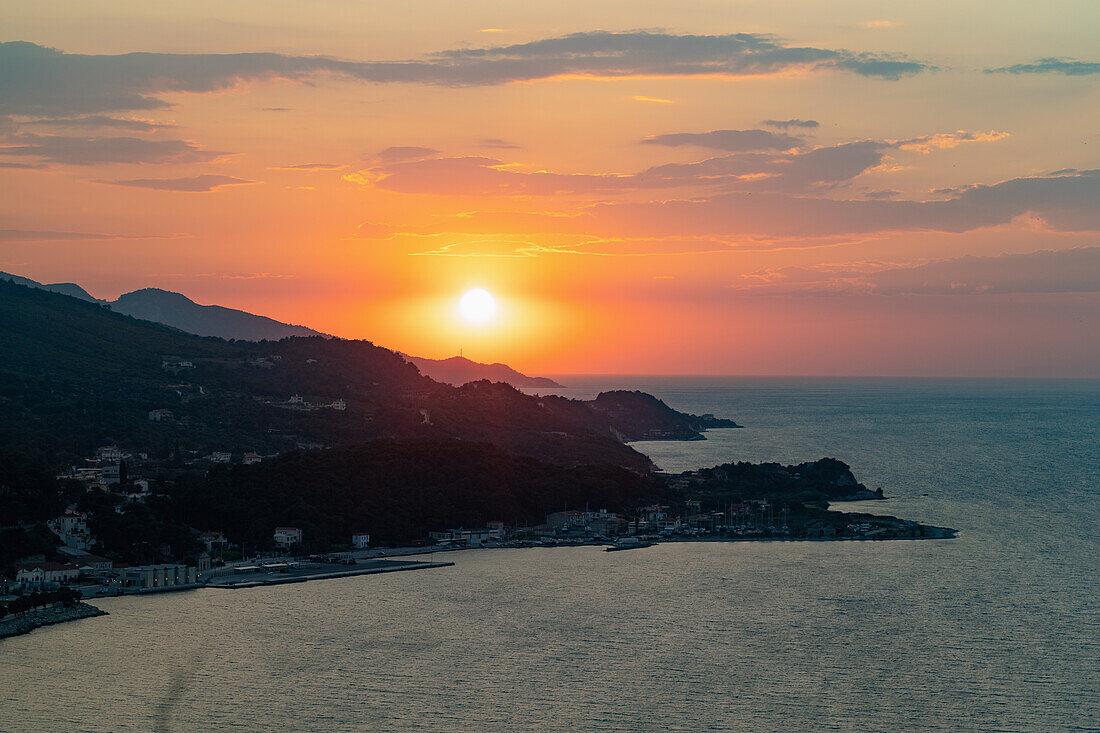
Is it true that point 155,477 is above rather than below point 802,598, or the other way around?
above

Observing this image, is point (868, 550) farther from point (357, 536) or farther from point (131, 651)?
point (131, 651)

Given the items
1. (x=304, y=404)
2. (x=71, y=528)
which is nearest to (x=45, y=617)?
(x=71, y=528)

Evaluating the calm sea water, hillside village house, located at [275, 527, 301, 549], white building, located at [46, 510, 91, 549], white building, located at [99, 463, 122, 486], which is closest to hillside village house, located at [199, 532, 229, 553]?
hillside village house, located at [275, 527, 301, 549]

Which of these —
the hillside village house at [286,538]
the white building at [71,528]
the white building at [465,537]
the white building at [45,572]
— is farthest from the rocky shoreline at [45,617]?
the white building at [465,537]

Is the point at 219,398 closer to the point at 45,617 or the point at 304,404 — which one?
the point at 304,404

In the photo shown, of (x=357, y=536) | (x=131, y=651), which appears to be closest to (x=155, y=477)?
(x=357, y=536)

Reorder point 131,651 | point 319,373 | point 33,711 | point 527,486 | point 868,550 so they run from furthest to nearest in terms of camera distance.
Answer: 1. point 319,373
2. point 527,486
3. point 868,550
4. point 131,651
5. point 33,711
